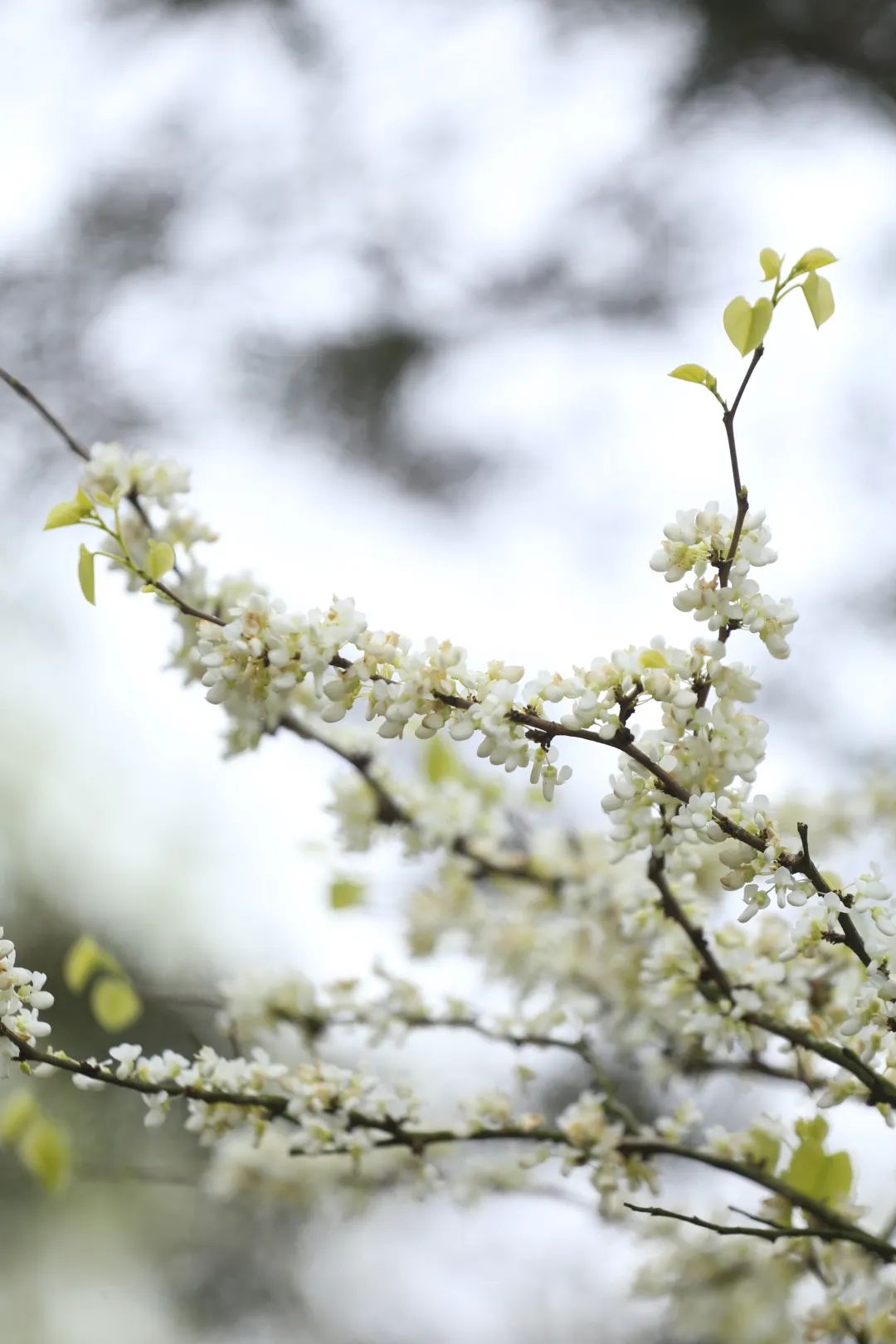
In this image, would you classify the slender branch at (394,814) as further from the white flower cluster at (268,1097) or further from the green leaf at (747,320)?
the green leaf at (747,320)

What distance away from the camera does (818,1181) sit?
1.31 ft

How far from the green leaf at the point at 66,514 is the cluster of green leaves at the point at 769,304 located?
0.56 ft

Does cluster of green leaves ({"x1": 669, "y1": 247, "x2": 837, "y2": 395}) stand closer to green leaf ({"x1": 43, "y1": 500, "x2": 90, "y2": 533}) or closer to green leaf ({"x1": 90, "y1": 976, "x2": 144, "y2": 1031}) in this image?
green leaf ({"x1": 43, "y1": 500, "x2": 90, "y2": 533})

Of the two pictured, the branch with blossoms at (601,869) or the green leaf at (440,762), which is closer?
the branch with blossoms at (601,869)

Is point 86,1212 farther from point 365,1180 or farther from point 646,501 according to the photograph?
point 646,501

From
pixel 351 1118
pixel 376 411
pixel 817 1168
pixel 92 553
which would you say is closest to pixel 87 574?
pixel 92 553

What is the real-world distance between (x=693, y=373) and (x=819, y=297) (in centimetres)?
4

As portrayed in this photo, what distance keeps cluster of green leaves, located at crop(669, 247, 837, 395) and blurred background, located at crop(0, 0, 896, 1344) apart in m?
0.63

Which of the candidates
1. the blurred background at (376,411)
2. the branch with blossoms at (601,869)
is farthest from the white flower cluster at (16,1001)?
the blurred background at (376,411)

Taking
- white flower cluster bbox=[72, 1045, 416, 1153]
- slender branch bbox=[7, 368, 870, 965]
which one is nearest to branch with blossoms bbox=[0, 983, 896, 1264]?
white flower cluster bbox=[72, 1045, 416, 1153]

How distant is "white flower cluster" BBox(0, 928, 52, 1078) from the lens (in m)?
0.29

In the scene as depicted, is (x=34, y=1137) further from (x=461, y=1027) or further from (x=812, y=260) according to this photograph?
(x=812, y=260)

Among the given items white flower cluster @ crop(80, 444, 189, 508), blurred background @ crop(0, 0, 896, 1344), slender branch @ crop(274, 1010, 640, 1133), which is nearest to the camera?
white flower cluster @ crop(80, 444, 189, 508)

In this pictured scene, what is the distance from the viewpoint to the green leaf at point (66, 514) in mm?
317
